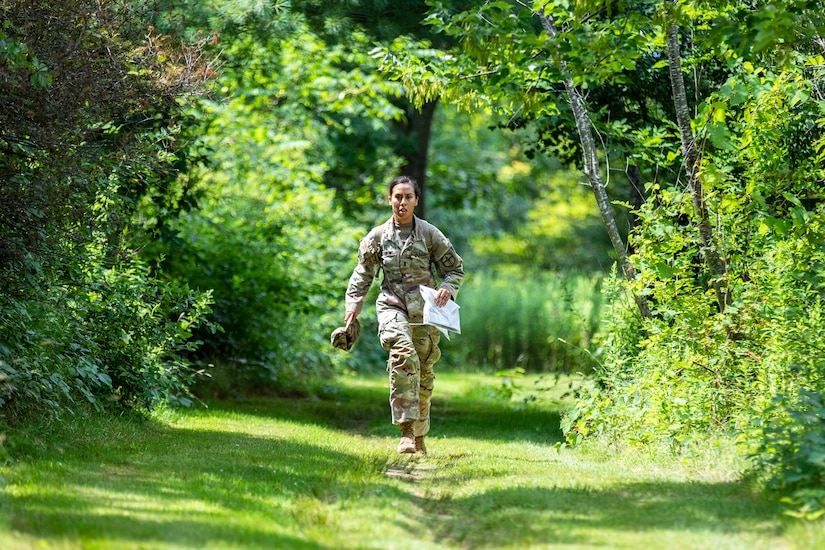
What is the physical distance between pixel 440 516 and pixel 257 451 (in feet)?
8.40

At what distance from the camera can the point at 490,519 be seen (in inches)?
226

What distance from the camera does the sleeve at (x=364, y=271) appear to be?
28.0ft

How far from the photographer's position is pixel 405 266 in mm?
8445

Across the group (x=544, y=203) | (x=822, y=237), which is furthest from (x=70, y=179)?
(x=544, y=203)

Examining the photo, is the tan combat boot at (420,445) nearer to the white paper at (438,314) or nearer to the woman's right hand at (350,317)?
the white paper at (438,314)

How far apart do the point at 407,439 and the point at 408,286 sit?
123 centimetres

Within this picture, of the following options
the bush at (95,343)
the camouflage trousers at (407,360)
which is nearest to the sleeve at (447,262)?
the camouflage trousers at (407,360)

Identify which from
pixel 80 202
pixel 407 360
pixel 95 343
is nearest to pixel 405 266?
pixel 407 360

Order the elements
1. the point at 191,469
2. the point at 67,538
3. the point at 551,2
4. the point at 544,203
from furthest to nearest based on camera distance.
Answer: the point at 544,203 → the point at 551,2 → the point at 191,469 → the point at 67,538

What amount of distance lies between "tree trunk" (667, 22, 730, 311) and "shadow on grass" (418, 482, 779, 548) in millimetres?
2105

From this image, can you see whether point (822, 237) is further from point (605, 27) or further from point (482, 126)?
point (482, 126)

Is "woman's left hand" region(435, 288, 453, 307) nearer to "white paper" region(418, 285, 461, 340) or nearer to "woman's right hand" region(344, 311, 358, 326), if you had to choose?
"white paper" region(418, 285, 461, 340)

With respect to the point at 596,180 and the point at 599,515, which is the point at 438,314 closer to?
the point at 596,180

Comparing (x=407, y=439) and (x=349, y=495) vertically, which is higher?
(x=407, y=439)
